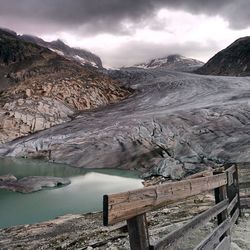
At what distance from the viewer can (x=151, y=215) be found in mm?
11711

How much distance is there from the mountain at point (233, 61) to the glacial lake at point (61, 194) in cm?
6450

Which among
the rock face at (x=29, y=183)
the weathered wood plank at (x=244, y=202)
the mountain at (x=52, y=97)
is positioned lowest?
the rock face at (x=29, y=183)

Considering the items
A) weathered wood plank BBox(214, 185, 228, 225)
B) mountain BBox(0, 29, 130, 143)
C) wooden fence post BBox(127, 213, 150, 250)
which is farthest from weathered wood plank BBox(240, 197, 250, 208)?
mountain BBox(0, 29, 130, 143)

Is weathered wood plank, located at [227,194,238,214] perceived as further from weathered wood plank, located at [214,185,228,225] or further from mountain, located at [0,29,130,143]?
mountain, located at [0,29,130,143]

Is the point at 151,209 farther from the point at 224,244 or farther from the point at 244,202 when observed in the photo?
the point at 244,202

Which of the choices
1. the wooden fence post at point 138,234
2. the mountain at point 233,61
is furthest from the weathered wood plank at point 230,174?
the mountain at point 233,61

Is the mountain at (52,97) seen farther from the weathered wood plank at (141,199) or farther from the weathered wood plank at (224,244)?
the weathered wood plank at (141,199)

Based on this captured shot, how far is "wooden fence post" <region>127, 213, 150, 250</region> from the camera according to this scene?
376 centimetres

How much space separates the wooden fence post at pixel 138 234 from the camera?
12.3ft

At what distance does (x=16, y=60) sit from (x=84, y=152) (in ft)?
196

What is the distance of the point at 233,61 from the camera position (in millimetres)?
99625

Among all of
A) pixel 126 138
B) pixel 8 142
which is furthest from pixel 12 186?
pixel 8 142

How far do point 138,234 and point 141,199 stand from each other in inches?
13.0

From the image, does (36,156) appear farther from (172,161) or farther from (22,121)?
(172,161)
